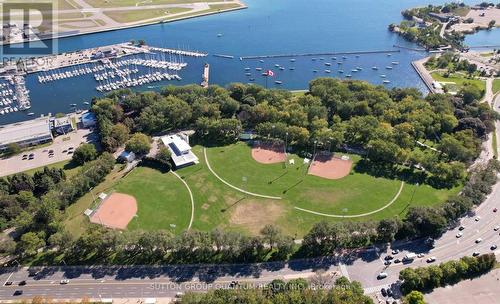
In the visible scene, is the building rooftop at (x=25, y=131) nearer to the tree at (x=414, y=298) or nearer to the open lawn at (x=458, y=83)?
the tree at (x=414, y=298)

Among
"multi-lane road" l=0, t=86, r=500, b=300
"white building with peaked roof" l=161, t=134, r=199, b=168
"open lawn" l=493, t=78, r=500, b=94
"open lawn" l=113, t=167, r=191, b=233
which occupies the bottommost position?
"multi-lane road" l=0, t=86, r=500, b=300

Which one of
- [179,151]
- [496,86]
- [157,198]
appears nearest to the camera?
[157,198]

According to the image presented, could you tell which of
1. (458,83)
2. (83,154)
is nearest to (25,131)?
(83,154)

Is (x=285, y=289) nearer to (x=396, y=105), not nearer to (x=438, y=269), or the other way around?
(x=438, y=269)

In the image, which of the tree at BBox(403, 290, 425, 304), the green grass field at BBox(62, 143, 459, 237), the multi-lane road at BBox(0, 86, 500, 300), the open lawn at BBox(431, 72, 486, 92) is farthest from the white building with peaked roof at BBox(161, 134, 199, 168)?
the open lawn at BBox(431, 72, 486, 92)

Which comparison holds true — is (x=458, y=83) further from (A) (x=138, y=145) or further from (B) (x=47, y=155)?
(B) (x=47, y=155)

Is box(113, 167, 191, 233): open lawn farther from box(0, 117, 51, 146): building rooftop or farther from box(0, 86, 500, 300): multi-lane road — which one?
box(0, 117, 51, 146): building rooftop
